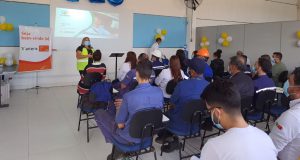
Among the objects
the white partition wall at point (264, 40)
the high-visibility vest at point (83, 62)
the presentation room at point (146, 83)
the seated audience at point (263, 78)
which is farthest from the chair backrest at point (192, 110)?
the white partition wall at point (264, 40)

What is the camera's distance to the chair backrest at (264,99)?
3133 mm

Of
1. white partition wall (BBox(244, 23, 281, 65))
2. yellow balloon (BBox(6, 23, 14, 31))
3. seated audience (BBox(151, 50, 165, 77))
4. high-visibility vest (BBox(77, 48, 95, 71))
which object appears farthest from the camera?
white partition wall (BBox(244, 23, 281, 65))

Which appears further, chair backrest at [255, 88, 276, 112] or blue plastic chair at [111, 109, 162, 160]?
chair backrest at [255, 88, 276, 112]

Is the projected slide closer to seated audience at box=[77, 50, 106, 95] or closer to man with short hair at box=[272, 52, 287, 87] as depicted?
seated audience at box=[77, 50, 106, 95]

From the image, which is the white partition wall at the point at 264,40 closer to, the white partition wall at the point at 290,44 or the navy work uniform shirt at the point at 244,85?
the white partition wall at the point at 290,44

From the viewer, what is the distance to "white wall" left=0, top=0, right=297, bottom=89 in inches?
263

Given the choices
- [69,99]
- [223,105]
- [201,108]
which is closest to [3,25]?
[69,99]

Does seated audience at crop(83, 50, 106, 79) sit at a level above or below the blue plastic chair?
above

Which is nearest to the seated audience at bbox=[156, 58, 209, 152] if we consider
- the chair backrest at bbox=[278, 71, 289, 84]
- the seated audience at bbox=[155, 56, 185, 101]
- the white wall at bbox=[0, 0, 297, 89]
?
the seated audience at bbox=[155, 56, 185, 101]

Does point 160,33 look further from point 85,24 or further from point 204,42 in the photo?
point 85,24

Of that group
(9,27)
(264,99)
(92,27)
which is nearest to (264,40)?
(264,99)

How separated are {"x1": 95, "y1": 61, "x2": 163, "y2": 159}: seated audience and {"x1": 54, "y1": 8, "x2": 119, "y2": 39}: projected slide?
16.7ft

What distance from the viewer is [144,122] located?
2.13 m

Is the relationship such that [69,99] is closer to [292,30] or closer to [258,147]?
→ [258,147]
